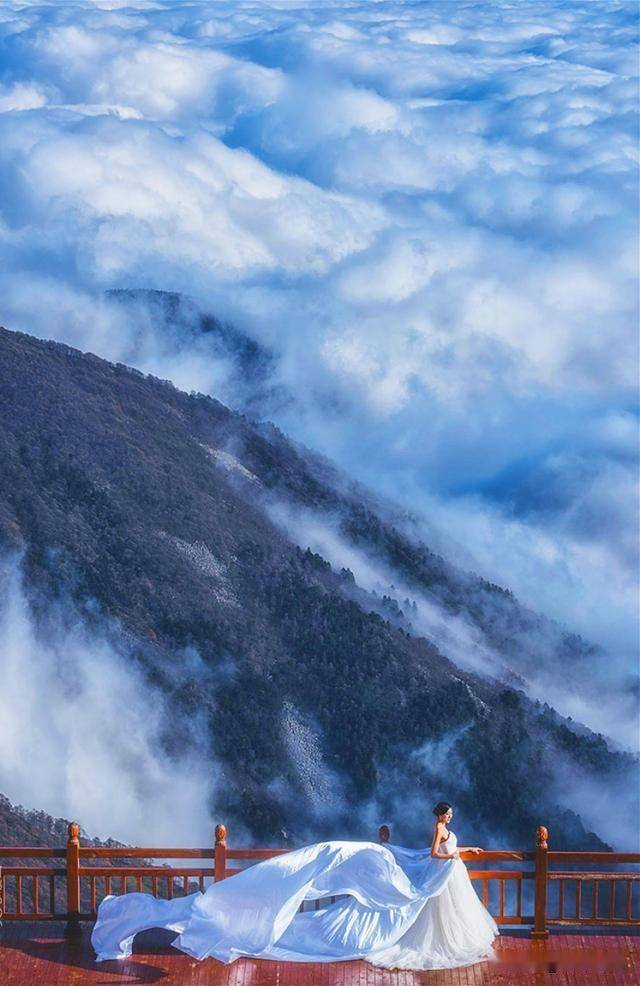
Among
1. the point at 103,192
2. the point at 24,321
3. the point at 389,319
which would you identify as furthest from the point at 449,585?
the point at 103,192

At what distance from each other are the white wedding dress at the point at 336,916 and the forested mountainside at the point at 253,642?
21.5 metres

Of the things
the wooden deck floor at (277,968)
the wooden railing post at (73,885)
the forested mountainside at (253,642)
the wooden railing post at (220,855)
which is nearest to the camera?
the wooden deck floor at (277,968)

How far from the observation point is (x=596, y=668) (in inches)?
2815

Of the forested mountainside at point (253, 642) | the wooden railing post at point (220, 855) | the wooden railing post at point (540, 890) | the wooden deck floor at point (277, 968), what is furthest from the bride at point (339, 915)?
the forested mountainside at point (253, 642)

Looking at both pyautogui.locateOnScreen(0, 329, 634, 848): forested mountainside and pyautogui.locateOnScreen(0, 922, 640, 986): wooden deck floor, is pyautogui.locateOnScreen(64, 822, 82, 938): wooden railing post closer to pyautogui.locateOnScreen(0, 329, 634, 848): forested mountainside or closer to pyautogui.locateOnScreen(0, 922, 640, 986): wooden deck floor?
pyautogui.locateOnScreen(0, 922, 640, 986): wooden deck floor

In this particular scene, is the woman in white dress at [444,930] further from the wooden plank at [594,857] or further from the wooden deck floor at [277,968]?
the wooden plank at [594,857]

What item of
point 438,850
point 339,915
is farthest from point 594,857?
point 339,915

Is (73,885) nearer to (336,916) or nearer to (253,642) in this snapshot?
(336,916)

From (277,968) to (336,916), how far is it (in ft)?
2.51

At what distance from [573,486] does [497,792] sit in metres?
85.9

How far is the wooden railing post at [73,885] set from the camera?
43.5ft

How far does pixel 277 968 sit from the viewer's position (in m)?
12.7

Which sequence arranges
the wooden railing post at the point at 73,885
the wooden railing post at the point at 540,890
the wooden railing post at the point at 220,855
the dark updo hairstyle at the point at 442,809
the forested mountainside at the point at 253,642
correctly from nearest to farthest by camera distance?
the dark updo hairstyle at the point at 442,809 → the wooden railing post at the point at 220,855 → the wooden railing post at the point at 73,885 → the wooden railing post at the point at 540,890 → the forested mountainside at the point at 253,642

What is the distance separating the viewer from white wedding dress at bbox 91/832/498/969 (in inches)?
501
